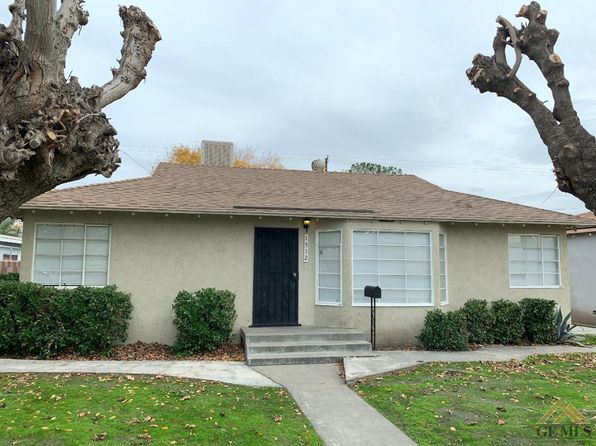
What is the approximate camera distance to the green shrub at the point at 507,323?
1065 centimetres

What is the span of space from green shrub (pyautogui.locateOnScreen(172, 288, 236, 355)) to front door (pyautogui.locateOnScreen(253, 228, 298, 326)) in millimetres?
1194

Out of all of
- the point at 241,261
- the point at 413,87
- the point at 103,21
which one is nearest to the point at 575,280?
the point at 413,87

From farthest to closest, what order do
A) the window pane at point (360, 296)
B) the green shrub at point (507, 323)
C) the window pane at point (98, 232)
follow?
1. the green shrub at point (507, 323)
2. the window pane at point (360, 296)
3. the window pane at point (98, 232)

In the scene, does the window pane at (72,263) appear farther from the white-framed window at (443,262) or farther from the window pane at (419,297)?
the white-framed window at (443,262)

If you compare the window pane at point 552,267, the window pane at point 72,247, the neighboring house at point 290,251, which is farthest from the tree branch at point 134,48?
the window pane at point 552,267

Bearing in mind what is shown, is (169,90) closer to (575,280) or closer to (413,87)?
(413,87)

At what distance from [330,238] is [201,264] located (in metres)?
3.14

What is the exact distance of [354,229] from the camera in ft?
34.3

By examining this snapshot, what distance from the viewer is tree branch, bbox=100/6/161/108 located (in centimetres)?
487

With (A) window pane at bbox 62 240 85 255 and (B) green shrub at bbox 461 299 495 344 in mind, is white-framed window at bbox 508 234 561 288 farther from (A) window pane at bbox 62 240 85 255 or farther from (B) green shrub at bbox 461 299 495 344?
(A) window pane at bbox 62 240 85 255

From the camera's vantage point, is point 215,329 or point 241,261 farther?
point 241,261

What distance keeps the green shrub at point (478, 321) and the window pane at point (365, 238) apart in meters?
2.65

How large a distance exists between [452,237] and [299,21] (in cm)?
649

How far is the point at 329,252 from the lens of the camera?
423 inches
